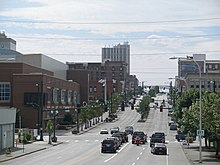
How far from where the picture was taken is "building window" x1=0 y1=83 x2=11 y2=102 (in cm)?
11279

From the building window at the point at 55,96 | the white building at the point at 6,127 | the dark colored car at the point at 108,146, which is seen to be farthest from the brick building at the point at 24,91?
the dark colored car at the point at 108,146

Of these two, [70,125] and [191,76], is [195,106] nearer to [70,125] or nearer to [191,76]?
[70,125]

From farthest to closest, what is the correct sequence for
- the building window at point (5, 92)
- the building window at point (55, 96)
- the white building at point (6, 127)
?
1. the building window at point (55, 96)
2. the building window at point (5, 92)
3. the white building at point (6, 127)

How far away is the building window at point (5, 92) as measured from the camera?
112787 mm

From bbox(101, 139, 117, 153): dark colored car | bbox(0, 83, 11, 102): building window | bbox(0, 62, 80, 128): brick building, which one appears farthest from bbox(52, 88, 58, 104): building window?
bbox(101, 139, 117, 153): dark colored car

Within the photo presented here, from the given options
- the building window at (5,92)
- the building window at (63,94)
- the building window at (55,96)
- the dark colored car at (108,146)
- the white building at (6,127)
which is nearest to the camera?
the dark colored car at (108,146)

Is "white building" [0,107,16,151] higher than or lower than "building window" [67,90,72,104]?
lower

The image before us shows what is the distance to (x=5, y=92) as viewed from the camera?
372ft

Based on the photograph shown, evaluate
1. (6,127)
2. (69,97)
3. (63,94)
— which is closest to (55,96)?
(63,94)

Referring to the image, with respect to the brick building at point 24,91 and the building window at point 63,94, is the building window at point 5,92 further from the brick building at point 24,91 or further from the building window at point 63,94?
the building window at point 63,94

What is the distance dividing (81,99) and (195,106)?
125 metres

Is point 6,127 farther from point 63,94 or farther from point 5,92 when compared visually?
point 63,94

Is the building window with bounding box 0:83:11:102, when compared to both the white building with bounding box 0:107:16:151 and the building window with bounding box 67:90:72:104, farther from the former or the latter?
the white building with bounding box 0:107:16:151

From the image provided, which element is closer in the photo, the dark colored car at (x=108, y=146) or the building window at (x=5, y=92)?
the dark colored car at (x=108, y=146)
